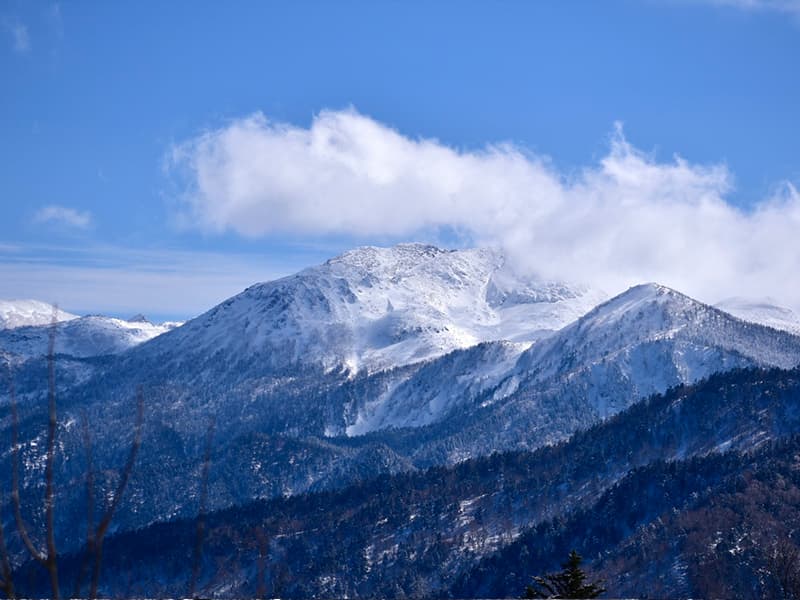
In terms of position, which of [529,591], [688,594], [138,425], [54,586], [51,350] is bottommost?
[688,594]

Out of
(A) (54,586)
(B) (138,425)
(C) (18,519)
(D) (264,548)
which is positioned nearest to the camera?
(A) (54,586)

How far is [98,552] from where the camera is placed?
52.2 ft

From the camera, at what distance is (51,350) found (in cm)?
1789

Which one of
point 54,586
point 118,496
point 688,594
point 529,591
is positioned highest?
point 118,496

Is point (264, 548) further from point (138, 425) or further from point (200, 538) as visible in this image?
point (138, 425)

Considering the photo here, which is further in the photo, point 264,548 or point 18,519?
point 264,548


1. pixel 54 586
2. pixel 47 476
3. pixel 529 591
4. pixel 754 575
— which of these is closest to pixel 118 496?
pixel 47 476

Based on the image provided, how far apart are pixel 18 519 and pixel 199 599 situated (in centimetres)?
308

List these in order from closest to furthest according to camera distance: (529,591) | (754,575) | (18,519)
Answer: (18,519) < (529,591) < (754,575)

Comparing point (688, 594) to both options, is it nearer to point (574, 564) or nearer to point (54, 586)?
point (574, 564)

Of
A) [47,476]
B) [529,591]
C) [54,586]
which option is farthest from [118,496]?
[529,591]

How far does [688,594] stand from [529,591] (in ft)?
559

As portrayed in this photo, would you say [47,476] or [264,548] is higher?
[47,476]

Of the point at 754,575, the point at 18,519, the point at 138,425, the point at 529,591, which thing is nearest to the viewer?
the point at 18,519
